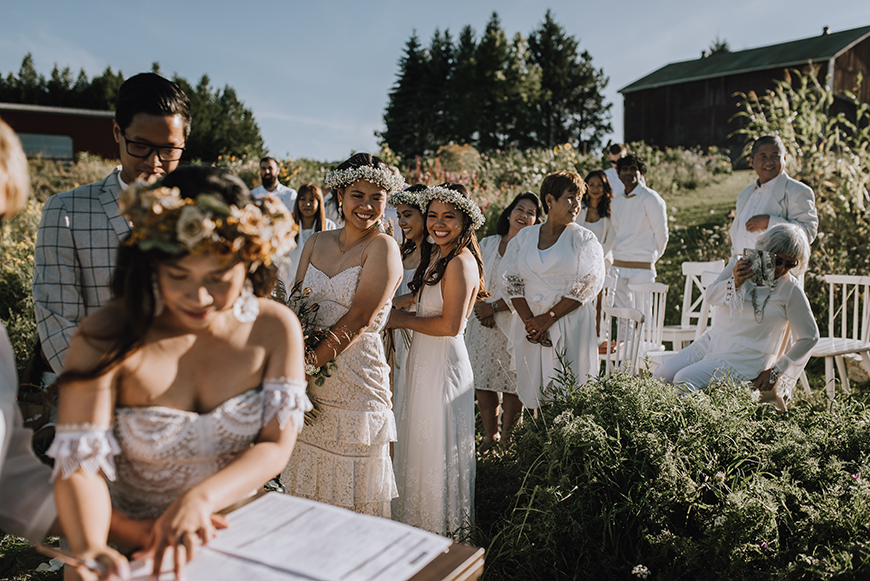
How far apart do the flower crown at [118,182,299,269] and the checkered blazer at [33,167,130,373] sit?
85cm

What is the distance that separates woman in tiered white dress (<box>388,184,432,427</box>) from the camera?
3707mm

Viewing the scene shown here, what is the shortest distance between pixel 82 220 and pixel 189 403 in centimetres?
102

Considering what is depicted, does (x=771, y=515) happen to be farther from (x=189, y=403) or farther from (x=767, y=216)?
(x=767, y=216)

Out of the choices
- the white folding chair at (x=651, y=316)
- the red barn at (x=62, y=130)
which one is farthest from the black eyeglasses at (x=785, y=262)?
the red barn at (x=62, y=130)

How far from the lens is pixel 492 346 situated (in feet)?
17.5

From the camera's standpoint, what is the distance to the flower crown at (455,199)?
11.8 feet

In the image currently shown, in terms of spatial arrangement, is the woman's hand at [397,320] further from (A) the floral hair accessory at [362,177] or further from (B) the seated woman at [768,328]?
(B) the seated woman at [768,328]

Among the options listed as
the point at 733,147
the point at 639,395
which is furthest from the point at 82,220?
the point at 733,147

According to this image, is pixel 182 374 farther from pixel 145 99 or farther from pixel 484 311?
pixel 484 311

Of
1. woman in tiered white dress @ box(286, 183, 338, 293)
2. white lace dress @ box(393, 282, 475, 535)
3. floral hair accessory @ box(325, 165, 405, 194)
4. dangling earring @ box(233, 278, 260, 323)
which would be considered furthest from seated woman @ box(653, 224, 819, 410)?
woman in tiered white dress @ box(286, 183, 338, 293)

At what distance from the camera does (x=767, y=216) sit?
5.80m

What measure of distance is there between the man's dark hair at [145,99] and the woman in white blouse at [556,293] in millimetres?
3086

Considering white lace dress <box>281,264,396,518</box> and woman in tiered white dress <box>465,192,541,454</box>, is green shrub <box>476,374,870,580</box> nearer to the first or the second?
white lace dress <box>281,264,396,518</box>

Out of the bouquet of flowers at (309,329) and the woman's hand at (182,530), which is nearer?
the woman's hand at (182,530)
